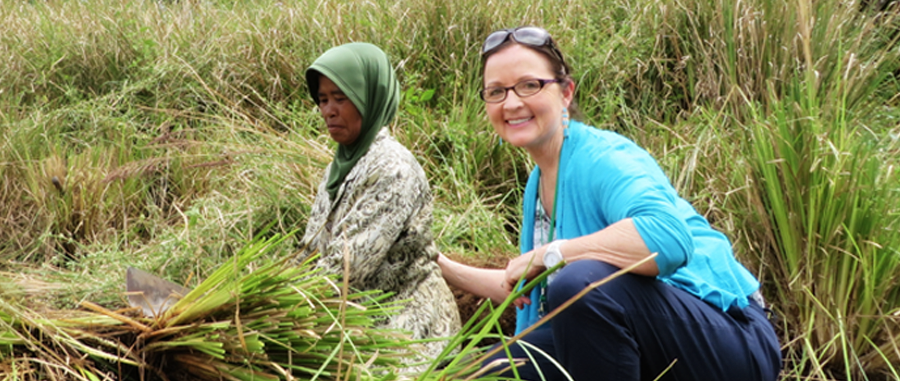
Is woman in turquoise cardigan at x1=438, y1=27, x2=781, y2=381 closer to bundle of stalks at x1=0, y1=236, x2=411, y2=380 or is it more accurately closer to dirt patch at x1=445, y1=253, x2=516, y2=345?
bundle of stalks at x1=0, y1=236, x2=411, y2=380

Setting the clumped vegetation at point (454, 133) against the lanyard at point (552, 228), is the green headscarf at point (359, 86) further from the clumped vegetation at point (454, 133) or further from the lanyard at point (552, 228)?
the lanyard at point (552, 228)

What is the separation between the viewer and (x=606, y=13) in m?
5.31

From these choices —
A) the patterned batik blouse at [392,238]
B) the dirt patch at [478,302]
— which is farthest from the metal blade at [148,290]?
the dirt patch at [478,302]

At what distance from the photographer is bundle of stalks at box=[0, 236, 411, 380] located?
1.89 metres

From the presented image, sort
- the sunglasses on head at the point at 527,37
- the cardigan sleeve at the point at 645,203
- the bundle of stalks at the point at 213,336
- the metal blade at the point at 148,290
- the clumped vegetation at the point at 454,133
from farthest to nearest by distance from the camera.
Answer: the clumped vegetation at the point at 454,133 < the sunglasses on head at the point at 527,37 < the metal blade at the point at 148,290 < the cardigan sleeve at the point at 645,203 < the bundle of stalks at the point at 213,336

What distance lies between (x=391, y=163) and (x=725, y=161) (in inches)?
58.8

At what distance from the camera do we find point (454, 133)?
14.2 feet

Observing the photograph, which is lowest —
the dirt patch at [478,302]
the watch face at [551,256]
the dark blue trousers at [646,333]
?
the dirt patch at [478,302]

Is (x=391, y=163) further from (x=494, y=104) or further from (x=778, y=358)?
(x=778, y=358)

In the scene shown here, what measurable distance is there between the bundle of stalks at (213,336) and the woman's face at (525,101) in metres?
0.70

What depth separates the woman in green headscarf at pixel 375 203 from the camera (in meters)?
2.58

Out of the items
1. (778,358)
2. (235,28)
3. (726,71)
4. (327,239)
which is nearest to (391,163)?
(327,239)

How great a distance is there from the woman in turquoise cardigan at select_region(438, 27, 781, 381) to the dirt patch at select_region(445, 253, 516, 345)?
0.69m

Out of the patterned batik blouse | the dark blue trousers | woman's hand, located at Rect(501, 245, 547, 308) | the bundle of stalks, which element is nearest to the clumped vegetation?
the bundle of stalks
